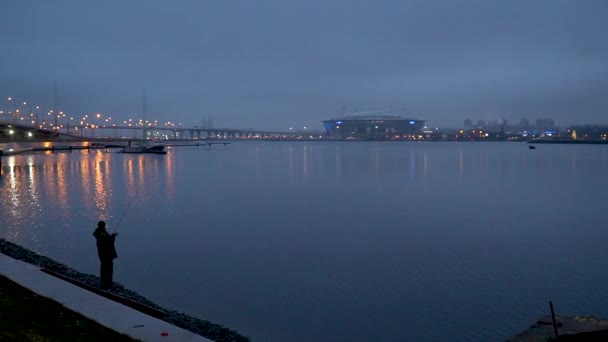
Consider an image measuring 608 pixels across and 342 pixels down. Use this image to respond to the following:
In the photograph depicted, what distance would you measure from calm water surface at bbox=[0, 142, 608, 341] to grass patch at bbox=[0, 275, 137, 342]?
7.35ft

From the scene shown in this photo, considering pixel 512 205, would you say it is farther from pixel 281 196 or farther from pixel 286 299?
pixel 286 299

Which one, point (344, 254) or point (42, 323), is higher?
point (42, 323)

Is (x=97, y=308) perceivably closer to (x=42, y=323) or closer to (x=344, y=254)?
(x=42, y=323)

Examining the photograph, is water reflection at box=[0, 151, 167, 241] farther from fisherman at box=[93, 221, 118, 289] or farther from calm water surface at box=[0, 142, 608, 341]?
fisherman at box=[93, 221, 118, 289]

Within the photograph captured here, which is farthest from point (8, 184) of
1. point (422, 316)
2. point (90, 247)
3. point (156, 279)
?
point (422, 316)

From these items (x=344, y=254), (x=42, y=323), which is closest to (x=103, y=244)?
(x=42, y=323)

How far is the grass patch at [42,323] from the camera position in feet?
18.8

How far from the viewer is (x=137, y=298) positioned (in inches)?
339

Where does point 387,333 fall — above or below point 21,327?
below

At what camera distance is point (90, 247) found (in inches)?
511

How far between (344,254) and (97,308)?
6.61m

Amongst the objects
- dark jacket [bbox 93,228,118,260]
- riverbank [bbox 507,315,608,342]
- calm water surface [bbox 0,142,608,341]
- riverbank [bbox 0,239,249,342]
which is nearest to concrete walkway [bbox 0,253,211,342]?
riverbank [bbox 0,239,249,342]

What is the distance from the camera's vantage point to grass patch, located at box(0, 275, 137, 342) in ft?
18.8

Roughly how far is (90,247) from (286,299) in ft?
20.5
